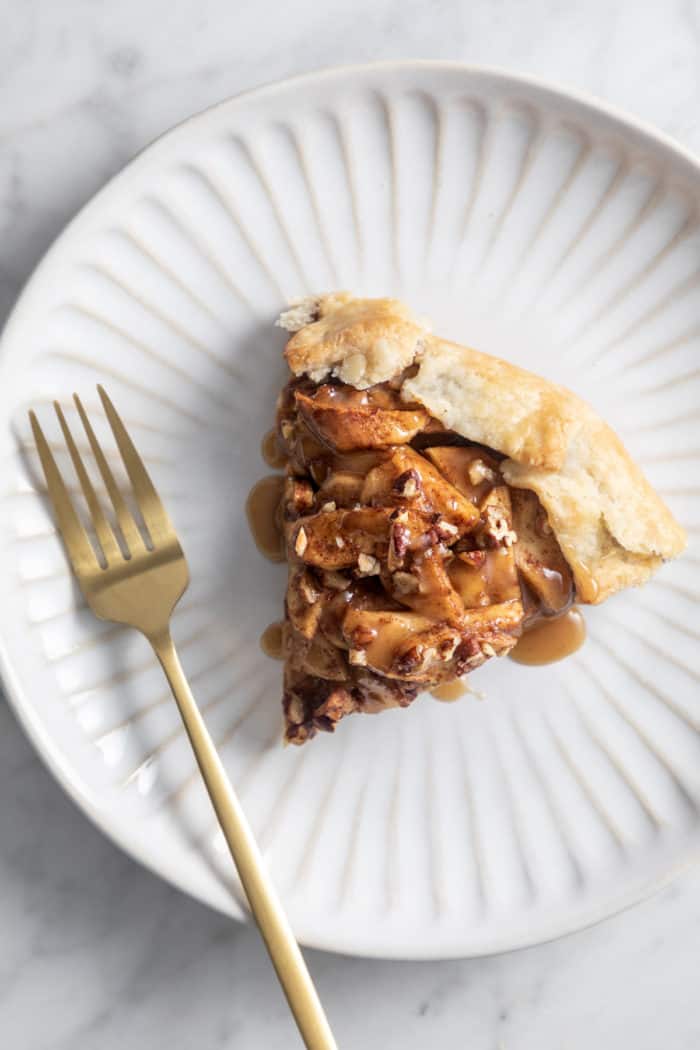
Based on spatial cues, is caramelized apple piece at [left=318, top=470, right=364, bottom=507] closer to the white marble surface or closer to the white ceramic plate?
the white ceramic plate

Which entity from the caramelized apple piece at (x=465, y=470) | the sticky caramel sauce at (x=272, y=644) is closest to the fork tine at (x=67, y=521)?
the sticky caramel sauce at (x=272, y=644)

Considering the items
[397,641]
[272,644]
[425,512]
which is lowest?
[272,644]

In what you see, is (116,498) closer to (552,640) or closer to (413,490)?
(413,490)

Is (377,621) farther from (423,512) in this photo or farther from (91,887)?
(91,887)

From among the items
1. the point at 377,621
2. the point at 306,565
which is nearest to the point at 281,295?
the point at 306,565

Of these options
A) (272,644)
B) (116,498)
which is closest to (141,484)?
(116,498)

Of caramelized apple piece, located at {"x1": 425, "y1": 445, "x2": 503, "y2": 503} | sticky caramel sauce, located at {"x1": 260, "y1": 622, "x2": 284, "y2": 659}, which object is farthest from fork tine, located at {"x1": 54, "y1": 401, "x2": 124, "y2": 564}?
caramelized apple piece, located at {"x1": 425, "y1": 445, "x2": 503, "y2": 503}

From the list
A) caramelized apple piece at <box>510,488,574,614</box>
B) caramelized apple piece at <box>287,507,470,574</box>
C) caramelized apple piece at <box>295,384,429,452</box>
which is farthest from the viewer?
caramelized apple piece at <box>510,488,574,614</box>
